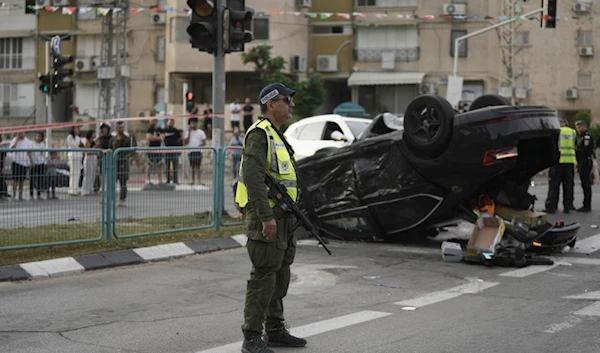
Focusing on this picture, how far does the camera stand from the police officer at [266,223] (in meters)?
6.51

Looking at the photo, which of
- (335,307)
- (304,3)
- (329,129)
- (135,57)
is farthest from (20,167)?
(135,57)

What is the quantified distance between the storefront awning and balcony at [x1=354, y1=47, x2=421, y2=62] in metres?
0.75

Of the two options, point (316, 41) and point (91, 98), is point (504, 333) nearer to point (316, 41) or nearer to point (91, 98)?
point (316, 41)

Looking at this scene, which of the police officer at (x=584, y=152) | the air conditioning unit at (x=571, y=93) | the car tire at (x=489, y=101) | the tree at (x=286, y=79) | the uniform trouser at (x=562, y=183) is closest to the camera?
the car tire at (x=489, y=101)

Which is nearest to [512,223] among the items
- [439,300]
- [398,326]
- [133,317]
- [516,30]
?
[439,300]

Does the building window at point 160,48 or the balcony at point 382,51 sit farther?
the building window at point 160,48

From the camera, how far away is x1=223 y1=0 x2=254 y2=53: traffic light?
14305 millimetres

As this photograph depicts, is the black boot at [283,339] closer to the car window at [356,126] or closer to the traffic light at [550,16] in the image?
the car window at [356,126]

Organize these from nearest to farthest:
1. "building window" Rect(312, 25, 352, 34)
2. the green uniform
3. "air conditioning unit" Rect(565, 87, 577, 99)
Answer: the green uniform, "air conditioning unit" Rect(565, 87, 577, 99), "building window" Rect(312, 25, 352, 34)

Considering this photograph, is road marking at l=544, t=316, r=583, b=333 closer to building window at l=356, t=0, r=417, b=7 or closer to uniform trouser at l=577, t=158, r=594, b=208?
uniform trouser at l=577, t=158, r=594, b=208

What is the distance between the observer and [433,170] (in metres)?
11.5

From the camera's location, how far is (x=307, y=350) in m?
6.80

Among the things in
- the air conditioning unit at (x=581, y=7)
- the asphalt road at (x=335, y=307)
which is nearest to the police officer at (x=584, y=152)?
the asphalt road at (x=335, y=307)

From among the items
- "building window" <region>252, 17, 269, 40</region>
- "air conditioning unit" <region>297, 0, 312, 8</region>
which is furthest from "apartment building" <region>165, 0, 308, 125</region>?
"air conditioning unit" <region>297, 0, 312, 8</region>
